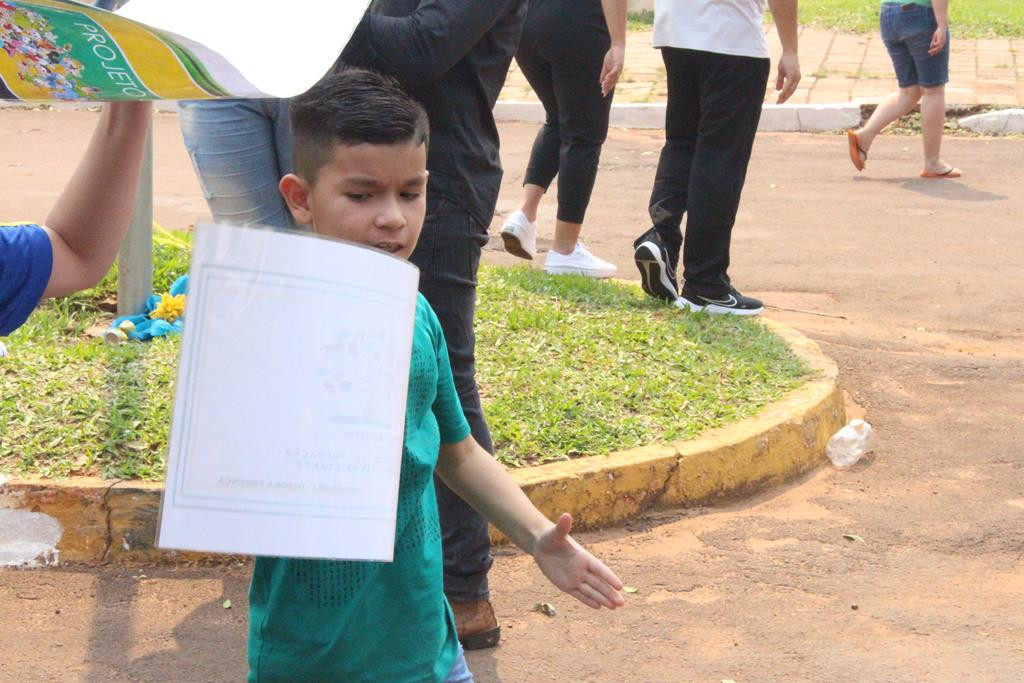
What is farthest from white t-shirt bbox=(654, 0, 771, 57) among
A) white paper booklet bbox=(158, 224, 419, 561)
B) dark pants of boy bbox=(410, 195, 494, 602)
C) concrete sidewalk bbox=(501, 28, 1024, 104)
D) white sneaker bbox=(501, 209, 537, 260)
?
concrete sidewalk bbox=(501, 28, 1024, 104)

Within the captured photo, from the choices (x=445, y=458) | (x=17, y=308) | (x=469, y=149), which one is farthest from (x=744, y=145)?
(x=17, y=308)

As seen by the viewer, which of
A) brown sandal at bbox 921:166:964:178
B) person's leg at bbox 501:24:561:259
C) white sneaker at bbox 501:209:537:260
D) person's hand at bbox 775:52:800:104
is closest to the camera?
person's hand at bbox 775:52:800:104

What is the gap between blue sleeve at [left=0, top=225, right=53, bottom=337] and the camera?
2084 millimetres

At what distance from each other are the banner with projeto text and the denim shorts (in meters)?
8.14

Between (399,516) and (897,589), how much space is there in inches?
85.2

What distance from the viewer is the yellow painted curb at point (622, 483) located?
12.7 feet

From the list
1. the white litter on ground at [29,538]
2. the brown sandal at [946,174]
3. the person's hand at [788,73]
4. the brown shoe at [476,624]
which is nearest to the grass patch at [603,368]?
the brown shoe at [476,624]

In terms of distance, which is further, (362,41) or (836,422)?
(836,422)

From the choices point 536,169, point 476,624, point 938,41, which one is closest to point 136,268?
point 536,169

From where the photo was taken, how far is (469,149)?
10.5ft

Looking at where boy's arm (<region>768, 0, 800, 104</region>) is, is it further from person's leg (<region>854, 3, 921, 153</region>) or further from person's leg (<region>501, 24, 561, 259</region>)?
person's leg (<region>854, 3, 921, 153</region>)

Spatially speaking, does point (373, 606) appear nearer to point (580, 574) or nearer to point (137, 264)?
point (580, 574)

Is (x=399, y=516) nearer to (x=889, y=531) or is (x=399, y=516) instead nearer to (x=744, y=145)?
(x=889, y=531)

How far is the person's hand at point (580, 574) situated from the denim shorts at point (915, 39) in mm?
7870
